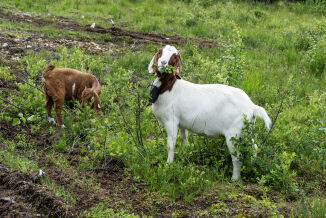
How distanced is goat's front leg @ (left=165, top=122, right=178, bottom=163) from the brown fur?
465 millimetres

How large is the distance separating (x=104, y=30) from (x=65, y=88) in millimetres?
6810

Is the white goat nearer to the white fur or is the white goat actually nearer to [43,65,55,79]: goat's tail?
the white fur

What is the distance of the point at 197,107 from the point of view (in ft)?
16.4

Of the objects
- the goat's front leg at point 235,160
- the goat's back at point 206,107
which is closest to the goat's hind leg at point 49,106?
the goat's back at point 206,107

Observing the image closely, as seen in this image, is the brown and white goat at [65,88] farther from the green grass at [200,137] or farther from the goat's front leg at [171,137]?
the goat's front leg at [171,137]

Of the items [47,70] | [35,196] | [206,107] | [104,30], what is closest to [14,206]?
[35,196]

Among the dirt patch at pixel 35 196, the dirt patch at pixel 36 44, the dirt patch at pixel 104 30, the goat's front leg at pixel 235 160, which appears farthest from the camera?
the dirt patch at pixel 104 30

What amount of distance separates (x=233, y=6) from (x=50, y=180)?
13978mm

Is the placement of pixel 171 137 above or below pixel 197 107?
below

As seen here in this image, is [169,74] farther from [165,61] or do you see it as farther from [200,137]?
[200,137]

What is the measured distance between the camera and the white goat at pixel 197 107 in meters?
4.87

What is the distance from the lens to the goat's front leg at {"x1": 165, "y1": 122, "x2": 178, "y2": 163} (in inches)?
197

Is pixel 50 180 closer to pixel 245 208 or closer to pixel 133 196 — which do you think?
pixel 133 196

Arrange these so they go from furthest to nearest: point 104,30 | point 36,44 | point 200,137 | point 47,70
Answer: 1. point 104,30
2. point 36,44
3. point 47,70
4. point 200,137
